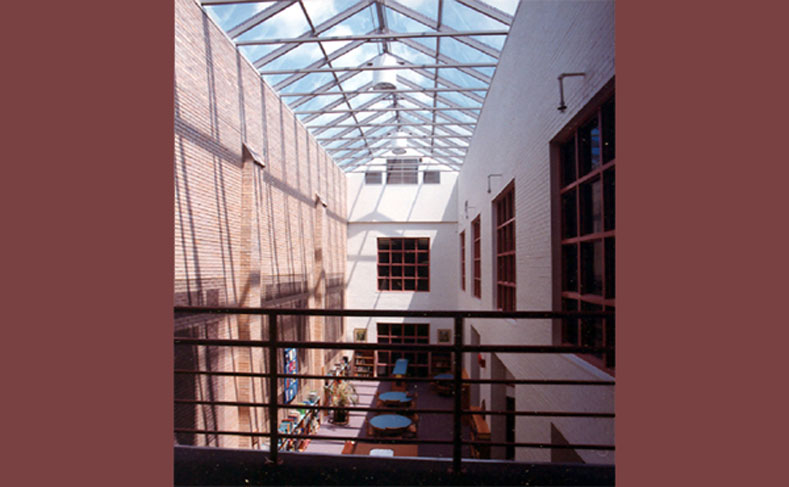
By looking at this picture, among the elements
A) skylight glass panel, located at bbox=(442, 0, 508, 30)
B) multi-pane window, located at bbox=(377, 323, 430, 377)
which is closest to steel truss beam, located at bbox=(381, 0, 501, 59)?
skylight glass panel, located at bbox=(442, 0, 508, 30)

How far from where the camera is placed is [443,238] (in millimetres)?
16141

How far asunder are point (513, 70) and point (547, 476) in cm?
518

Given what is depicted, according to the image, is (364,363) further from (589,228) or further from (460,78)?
(589,228)

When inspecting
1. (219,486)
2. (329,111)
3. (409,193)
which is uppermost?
(329,111)

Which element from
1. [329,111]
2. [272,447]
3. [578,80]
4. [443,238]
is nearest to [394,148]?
[329,111]

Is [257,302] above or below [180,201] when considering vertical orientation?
below

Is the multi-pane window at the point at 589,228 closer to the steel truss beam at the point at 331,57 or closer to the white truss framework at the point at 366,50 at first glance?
the white truss framework at the point at 366,50

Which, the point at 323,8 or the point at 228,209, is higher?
the point at 323,8

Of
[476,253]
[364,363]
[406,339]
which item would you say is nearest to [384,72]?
[476,253]

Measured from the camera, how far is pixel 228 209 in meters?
6.68

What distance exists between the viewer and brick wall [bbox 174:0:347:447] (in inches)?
213

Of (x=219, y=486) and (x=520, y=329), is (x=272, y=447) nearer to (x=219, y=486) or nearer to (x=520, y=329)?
(x=219, y=486)

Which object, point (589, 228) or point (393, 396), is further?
point (393, 396)

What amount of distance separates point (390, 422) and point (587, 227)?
7381 millimetres
